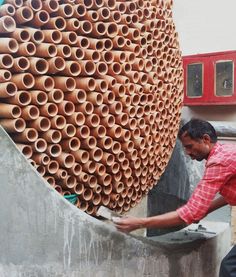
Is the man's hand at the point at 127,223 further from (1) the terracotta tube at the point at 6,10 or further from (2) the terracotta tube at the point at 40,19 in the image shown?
(1) the terracotta tube at the point at 6,10

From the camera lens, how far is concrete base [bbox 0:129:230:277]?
7.36ft

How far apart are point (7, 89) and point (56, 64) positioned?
0.32 metres

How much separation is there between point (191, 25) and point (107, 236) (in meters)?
4.11

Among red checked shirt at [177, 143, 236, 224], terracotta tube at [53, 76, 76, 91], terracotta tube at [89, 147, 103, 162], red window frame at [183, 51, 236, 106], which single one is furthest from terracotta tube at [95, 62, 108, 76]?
red window frame at [183, 51, 236, 106]

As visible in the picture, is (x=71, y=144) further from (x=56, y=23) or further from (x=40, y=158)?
(x=56, y=23)

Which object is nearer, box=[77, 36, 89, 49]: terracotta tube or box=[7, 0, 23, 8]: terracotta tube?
box=[7, 0, 23, 8]: terracotta tube

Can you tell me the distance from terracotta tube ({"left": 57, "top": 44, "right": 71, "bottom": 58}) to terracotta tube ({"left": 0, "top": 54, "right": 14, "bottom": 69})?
11.3 inches

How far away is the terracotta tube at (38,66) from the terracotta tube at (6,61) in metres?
0.11

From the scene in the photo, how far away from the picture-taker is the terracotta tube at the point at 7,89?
2254 millimetres

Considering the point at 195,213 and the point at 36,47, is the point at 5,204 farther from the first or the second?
the point at 195,213

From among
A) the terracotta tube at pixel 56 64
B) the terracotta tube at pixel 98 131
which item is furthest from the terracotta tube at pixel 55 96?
the terracotta tube at pixel 98 131

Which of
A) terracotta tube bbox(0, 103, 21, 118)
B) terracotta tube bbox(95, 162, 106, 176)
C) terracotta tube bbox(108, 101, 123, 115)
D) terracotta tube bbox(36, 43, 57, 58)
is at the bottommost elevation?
terracotta tube bbox(95, 162, 106, 176)

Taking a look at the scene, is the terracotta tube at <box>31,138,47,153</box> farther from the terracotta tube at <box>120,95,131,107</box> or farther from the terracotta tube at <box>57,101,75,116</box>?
the terracotta tube at <box>120,95,131,107</box>

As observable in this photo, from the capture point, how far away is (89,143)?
8.82ft
